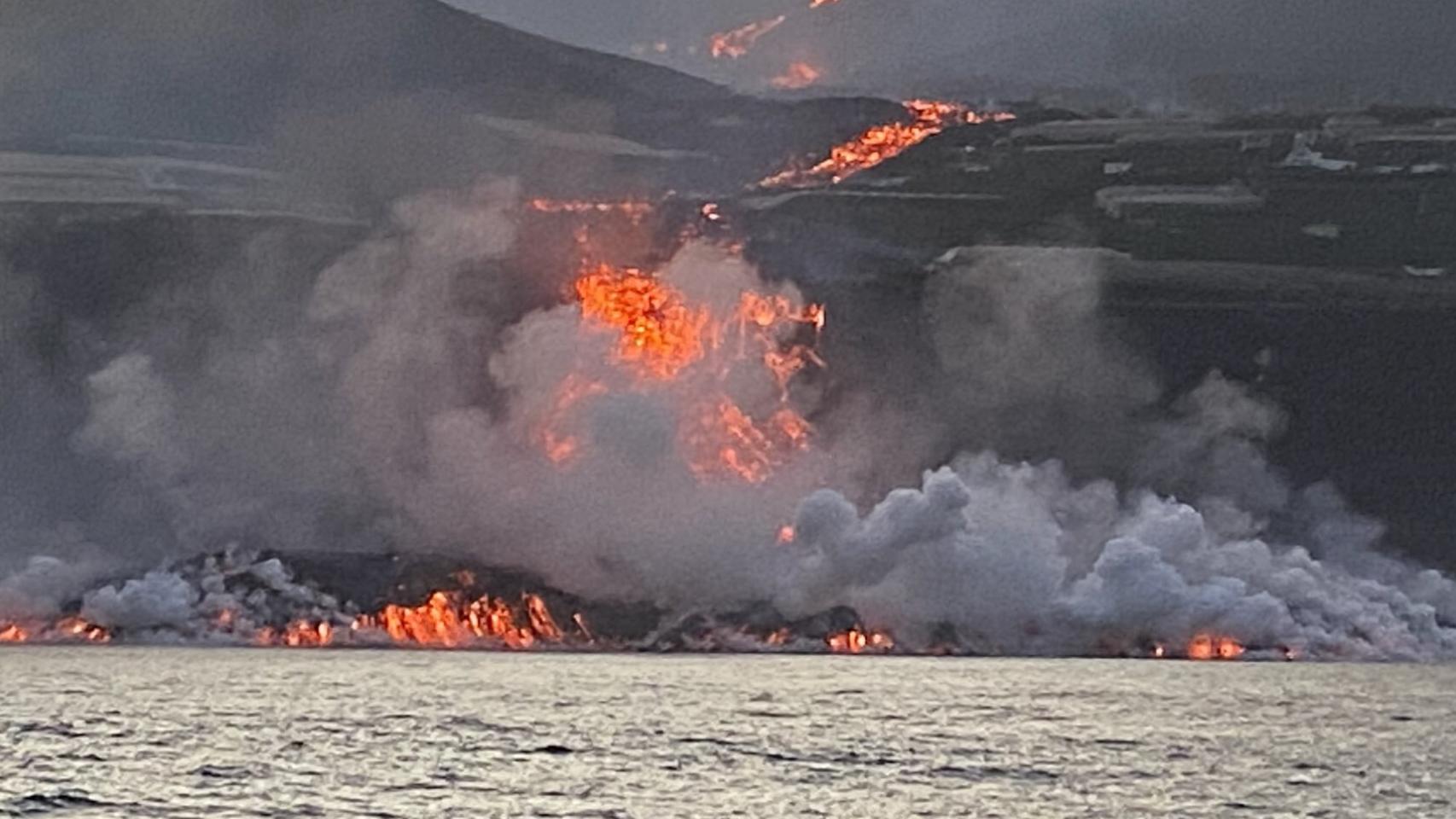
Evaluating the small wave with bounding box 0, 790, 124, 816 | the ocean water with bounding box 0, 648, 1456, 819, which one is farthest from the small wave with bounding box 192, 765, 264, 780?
the small wave with bounding box 0, 790, 124, 816

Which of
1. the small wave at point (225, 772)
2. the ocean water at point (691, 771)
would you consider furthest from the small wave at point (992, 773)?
the small wave at point (225, 772)

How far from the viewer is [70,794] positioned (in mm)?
119000

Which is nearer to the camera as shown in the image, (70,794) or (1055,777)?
(70,794)

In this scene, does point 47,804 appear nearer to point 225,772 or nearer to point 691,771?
point 225,772

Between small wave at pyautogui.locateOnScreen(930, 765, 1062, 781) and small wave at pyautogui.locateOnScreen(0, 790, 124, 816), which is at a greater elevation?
small wave at pyautogui.locateOnScreen(930, 765, 1062, 781)

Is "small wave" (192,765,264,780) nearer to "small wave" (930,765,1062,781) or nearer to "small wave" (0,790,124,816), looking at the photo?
"small wave" (0,790,124,816)

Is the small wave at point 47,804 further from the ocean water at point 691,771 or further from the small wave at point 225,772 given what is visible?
the small wave at point 225,772

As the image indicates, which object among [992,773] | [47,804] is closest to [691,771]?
[992,773]

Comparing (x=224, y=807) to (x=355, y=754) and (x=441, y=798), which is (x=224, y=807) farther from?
(x=355, y=754)

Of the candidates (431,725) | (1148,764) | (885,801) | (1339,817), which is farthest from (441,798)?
(431,725)

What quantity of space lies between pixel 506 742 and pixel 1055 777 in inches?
1805

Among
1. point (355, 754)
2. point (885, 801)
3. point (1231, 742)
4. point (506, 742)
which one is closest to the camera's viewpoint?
point (885, 801)

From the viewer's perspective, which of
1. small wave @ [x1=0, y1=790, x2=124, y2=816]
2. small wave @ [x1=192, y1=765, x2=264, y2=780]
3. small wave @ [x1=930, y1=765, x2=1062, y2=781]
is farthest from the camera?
small wave @ [x1=930, y1=765, x2=1062, y2=781]

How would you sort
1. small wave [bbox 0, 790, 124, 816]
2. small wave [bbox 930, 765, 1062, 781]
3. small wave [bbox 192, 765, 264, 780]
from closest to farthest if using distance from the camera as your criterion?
1. small wave [bbox 0, 790, 124, 816]
2. small wave [bbox 192, 765, 264, 780]
3. small wave [bbox 930, 765, 1062, 781]
